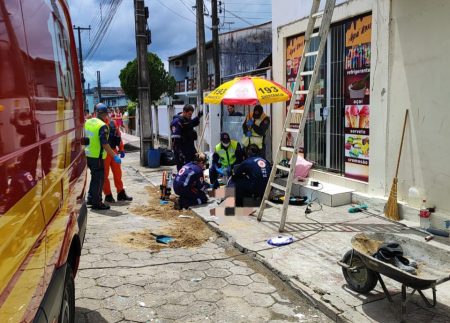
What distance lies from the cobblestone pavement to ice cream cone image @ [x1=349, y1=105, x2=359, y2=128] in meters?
3.06

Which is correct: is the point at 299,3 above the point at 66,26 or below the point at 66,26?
above

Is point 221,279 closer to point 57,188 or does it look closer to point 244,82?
point 57,188

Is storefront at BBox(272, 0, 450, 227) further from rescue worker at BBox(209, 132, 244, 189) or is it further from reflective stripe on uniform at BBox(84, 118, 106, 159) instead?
reflective stripe on uniform at BBox(84, 118, 106, 159)

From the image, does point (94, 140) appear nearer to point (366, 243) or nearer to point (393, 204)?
point (393, 204)

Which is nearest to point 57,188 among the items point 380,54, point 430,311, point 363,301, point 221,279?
point 221,279

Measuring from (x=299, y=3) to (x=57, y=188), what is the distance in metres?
7.20

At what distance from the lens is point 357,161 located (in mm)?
7367

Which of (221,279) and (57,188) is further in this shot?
(221,279)

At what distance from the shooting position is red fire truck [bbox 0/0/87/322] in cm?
166

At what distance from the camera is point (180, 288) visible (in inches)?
173

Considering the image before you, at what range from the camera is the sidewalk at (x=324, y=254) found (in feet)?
12.3

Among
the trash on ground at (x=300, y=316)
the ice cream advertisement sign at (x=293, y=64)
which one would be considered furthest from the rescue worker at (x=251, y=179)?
the trash on ground at (x=300, y=316)

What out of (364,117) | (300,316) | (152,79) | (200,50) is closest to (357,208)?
(364,117)

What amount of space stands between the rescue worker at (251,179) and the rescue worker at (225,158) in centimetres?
103
